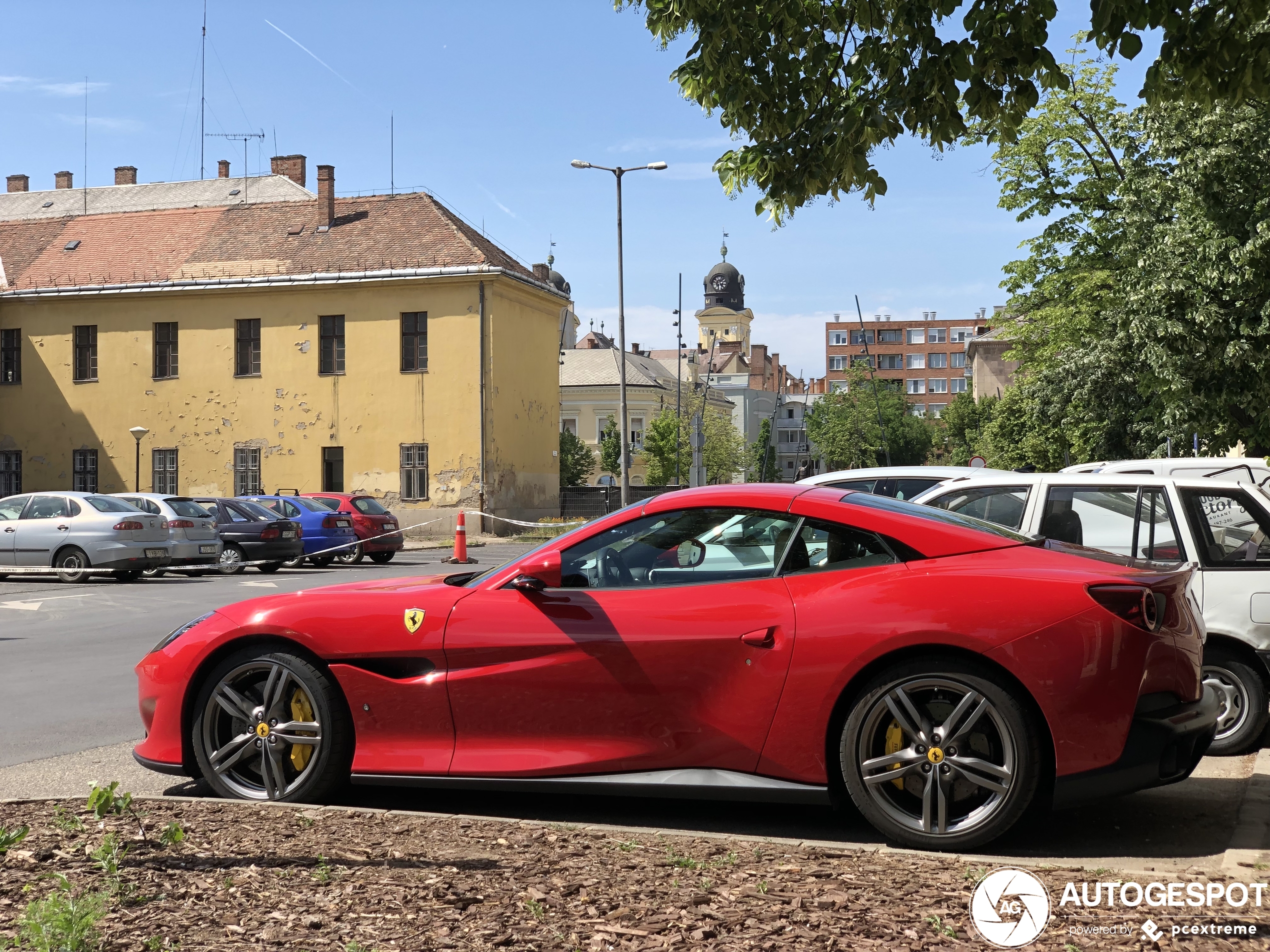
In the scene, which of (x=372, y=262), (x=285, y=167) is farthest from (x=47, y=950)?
(x=285, y=167)

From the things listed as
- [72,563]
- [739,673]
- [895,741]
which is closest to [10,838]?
[739,673]

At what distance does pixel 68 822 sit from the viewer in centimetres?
494

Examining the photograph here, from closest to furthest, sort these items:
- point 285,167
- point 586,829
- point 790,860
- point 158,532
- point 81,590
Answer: point 790,860, point 586,829, point 81,590, point 158,532, point 285,167

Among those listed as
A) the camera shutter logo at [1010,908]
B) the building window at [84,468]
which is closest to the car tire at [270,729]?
the camera shutter logo at [1010,908]

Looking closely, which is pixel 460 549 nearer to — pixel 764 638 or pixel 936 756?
pixel 764 638

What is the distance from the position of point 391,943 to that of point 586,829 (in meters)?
1.46

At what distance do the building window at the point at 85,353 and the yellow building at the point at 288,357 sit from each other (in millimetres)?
63

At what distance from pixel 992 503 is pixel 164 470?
45219 millimetres

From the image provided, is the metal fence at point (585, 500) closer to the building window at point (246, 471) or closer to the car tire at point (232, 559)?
the building window at point (246, 471)

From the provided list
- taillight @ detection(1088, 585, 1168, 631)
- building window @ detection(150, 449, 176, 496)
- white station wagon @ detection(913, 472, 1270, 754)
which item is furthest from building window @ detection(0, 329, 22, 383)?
taillight @ detection(1088, 585, 1168, 631)

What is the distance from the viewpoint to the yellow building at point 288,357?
46375mm

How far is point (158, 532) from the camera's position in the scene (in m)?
23.6

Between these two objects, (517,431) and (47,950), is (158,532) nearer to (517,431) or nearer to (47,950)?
(47,950)

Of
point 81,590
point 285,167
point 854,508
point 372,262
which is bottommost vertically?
point 81,590
